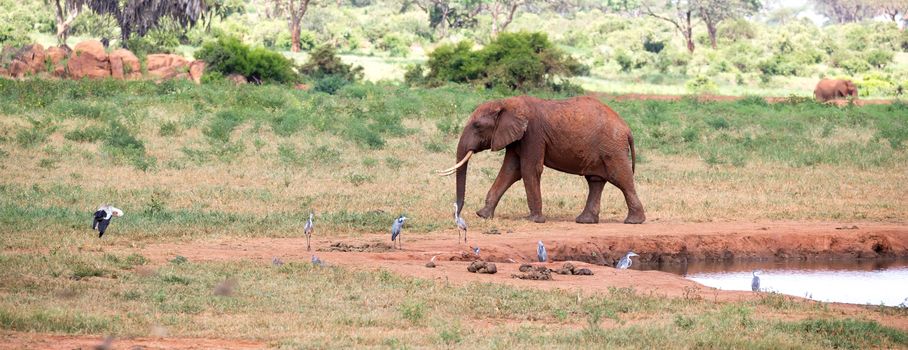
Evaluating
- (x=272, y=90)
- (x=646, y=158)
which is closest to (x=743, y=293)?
(x=646, y=158)

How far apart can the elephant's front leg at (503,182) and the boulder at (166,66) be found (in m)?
18.7

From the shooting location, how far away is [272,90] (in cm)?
2881

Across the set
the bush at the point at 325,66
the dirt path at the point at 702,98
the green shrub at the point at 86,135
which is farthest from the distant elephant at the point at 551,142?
the bush at the point at 325,66

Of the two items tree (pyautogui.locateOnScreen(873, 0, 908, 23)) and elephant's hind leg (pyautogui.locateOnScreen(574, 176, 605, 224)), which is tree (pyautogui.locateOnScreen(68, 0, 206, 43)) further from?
tree (pyautogui.locateOnScreen(873, 0, 908, 23))

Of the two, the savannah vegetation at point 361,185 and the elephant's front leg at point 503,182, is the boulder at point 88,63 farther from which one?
the elephant's front leg at point 503,182

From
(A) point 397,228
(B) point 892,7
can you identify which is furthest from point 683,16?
(A) point 397,228

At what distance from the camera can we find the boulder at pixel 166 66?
33938 millimetres

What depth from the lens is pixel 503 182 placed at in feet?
54.4

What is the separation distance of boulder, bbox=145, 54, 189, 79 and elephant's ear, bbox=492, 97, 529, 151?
19021mm

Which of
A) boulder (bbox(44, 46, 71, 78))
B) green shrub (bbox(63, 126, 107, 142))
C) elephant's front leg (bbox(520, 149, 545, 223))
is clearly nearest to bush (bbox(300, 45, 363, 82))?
boulder (bbox(44, 46, 71, 78))

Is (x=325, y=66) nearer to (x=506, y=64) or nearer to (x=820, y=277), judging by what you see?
(x=506, y=64)

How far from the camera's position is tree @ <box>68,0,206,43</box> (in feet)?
136

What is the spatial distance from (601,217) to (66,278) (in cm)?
830

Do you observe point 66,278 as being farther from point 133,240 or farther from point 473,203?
point 473,203
